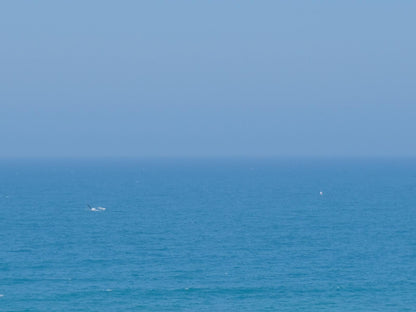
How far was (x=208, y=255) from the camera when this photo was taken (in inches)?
3201

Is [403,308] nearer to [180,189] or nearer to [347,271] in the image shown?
[347,271]

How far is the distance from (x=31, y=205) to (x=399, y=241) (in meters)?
72.6

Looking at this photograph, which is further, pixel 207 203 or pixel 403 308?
pixel 207 203

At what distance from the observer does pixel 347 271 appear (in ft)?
237

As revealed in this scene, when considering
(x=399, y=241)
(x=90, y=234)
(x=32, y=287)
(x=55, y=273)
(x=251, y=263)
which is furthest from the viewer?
(x=90, y=234)

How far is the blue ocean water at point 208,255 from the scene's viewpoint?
2429 inches

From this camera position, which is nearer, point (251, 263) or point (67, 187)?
point (251, 263)

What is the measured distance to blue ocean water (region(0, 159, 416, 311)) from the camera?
61.7m

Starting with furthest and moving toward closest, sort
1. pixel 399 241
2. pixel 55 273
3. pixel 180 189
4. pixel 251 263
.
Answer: pixel 180 189 < pixel 399 241 < pixel 251 263 < pixel 55 273

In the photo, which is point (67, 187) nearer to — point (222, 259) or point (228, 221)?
point (228, 221)

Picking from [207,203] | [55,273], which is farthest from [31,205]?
[55,273]

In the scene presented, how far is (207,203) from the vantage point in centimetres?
14262

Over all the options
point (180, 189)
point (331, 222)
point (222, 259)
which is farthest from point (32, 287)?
point (180, 189)

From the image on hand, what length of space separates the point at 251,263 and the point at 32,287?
23.7m
